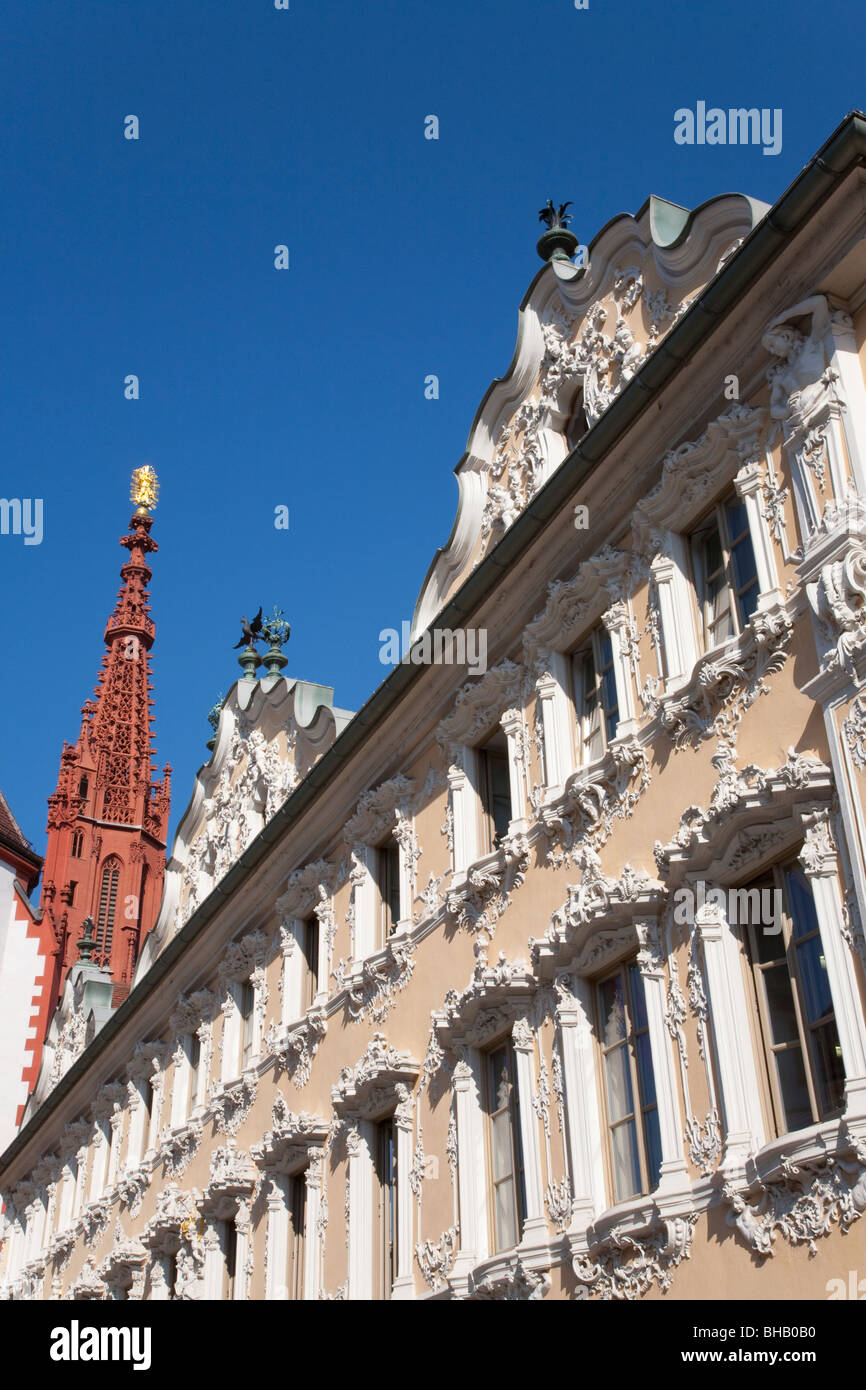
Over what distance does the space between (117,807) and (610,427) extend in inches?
2553

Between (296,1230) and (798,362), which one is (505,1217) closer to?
(296,1230)

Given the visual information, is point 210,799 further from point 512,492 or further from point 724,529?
point 724,529

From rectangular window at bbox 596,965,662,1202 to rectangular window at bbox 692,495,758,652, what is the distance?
286 centimetres

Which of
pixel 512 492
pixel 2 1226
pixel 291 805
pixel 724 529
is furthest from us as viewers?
pixel 2 1226

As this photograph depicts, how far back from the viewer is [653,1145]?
451 inches

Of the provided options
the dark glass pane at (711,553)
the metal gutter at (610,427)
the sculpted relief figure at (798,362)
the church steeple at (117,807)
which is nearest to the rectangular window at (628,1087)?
the dark glass pane at (711,553)

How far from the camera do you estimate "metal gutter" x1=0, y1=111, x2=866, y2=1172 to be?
433 inches

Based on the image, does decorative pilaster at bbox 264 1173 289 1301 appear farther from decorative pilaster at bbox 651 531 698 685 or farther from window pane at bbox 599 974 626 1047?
decorative pilaster at bbox 651 531 698 685

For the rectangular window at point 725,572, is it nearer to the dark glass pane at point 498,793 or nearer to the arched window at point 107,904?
the dark glass pane at point 498,793

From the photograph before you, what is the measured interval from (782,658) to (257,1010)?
37.6 feet

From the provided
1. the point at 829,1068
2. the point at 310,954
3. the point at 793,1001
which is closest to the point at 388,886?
the point at 310,954
